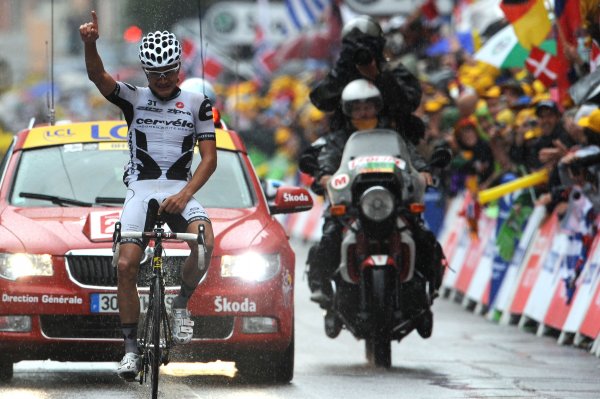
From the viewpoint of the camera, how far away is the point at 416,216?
1305cm

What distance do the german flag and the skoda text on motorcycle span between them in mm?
4914

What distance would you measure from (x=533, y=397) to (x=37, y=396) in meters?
2.97

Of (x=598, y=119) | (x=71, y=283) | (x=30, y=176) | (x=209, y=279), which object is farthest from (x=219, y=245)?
(x=598, y=119)

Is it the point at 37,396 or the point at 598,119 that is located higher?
the point at 598,119

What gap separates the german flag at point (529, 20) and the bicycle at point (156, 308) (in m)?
8.26

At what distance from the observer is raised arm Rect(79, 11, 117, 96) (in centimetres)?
995

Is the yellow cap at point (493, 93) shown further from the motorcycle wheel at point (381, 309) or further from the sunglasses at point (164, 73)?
the sunglasses at point (164, 73)

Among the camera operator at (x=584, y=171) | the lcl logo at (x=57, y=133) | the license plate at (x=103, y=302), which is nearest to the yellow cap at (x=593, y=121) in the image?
the camera operator at (x=584, y=171)

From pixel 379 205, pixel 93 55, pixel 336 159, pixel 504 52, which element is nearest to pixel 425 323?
pixel 379 205

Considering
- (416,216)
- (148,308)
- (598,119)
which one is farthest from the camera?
(598,119)

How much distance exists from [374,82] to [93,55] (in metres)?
4.34

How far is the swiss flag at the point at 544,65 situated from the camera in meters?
17.7

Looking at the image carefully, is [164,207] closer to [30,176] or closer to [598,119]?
[30,176]

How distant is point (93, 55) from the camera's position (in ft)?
32.8
